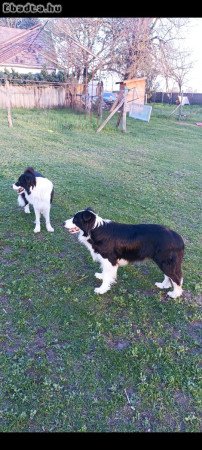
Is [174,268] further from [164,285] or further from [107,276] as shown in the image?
[107,276]

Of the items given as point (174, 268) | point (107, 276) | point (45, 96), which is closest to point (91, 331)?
point (107, 276)

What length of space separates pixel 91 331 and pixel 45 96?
19718 mm

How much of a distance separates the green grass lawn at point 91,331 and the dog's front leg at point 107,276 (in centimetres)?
9

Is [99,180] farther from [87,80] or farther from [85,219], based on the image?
[87,80]

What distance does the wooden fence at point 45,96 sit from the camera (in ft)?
61.7

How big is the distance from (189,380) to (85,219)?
6.70ft

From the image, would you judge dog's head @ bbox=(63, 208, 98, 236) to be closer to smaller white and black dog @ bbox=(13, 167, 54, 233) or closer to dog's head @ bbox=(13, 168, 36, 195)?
smaller white and black dog @ bbox=(13, 167, 54, 233)

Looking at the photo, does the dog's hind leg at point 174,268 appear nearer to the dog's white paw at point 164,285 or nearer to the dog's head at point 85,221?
the dog's white paw at point 164,285

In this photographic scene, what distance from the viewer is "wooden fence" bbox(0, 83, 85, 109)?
18.8m

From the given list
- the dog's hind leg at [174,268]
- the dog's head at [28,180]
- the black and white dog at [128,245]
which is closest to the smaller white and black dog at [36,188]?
the dog's head at [28,180]

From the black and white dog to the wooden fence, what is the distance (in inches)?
683

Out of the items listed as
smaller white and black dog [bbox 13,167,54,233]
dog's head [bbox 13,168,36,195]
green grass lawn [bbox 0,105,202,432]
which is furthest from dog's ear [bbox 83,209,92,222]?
dog's head [bbox 13,168,36,195]

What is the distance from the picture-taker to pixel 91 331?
10.7 feet
